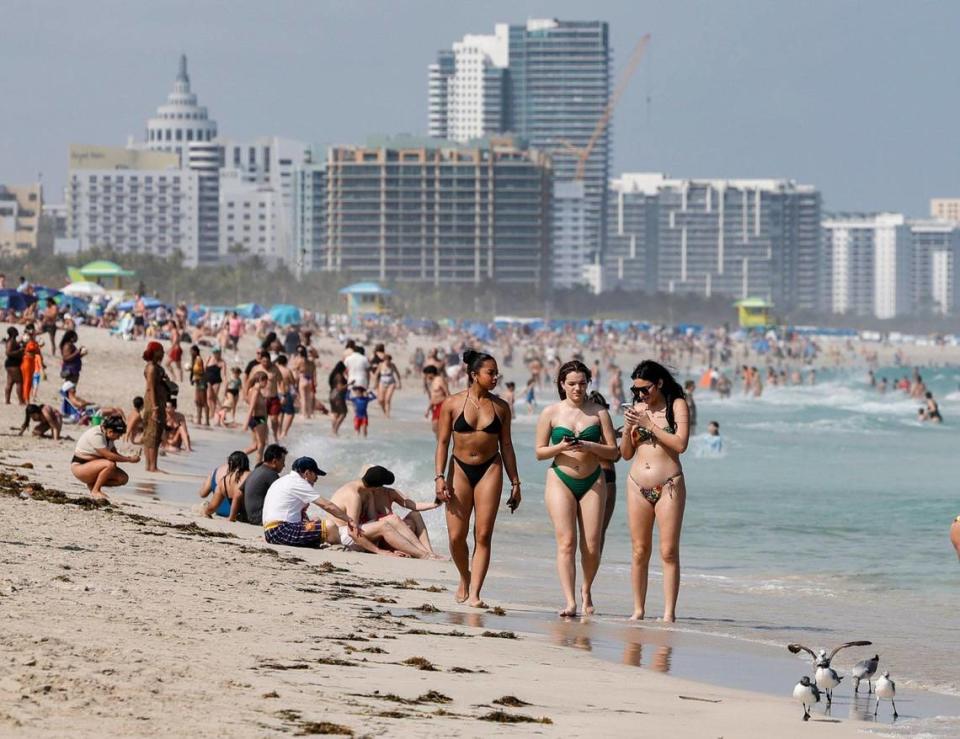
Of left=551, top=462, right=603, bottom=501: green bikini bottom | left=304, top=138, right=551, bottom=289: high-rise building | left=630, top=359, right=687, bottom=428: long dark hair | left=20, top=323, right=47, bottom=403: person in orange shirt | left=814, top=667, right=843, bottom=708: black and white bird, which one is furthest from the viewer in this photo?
left=304, top=138, right=551, bottom=289: high-rise building

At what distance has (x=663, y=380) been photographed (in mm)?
8836

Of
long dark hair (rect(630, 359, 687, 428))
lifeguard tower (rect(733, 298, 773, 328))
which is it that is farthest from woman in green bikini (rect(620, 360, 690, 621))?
lifeguard tower (rect(733, 298, 773, 328))

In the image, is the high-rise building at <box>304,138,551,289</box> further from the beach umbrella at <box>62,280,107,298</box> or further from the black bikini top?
the black bikini top

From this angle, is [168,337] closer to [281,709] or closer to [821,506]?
[821,506]

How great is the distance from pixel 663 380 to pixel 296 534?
12.0 feet

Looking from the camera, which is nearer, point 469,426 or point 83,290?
point 469,426

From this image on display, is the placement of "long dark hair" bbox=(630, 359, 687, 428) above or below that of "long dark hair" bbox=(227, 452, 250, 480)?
above

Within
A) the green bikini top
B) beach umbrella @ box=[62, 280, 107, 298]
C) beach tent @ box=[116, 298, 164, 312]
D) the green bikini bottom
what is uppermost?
beach umbrella @ box=[62, 280, 107, 298]

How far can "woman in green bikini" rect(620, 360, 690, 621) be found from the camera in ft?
28.9

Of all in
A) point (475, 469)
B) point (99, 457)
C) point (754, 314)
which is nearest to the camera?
point (475, 469)

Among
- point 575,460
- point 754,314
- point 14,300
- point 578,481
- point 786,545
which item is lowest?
point 786,545

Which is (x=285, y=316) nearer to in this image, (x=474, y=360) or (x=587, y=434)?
(x=474, y=360)

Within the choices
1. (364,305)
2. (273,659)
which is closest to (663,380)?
(273,659)

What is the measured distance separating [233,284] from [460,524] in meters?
132
